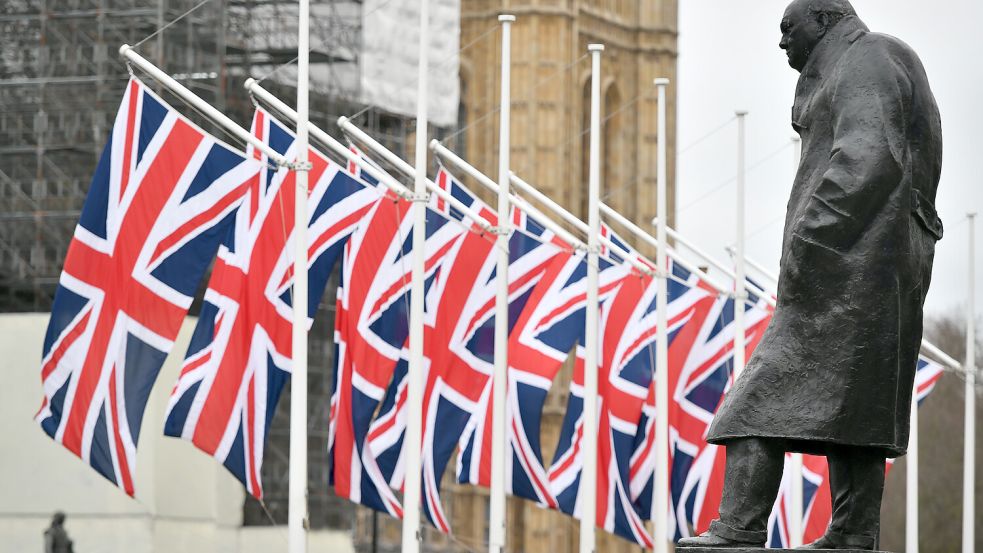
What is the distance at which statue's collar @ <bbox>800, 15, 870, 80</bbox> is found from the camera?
8.48 metres

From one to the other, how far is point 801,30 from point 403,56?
34.5 metres

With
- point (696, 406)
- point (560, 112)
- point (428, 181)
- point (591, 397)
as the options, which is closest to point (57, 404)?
point (428, 181)

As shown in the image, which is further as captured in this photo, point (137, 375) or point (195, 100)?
point (195, 100)

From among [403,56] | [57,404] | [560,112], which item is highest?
[560,112]

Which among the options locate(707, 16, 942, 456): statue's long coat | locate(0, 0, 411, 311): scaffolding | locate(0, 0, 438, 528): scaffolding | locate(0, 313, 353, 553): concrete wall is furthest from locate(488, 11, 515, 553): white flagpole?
locate(707, 16, 942, 456): statue's long coat

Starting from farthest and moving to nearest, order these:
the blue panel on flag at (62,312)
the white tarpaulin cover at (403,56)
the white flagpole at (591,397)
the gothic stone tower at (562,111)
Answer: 1. the gothic stone tower at (562,111)
2. the white tarpaulin cover at (403,56)
3. the white flagpole at (591,397)
4. the blue panel on flag at (62,312)

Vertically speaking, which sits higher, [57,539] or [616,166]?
[616,166]

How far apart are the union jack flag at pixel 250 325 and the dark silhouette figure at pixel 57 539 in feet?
33.1

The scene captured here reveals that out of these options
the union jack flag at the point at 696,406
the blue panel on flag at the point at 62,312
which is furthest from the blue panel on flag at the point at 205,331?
the union jack flag at the point at 696,406

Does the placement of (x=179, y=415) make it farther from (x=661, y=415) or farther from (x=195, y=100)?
(x=661, y=415)

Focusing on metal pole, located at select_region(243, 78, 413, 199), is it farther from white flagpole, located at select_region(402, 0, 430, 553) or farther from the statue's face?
the statue's face

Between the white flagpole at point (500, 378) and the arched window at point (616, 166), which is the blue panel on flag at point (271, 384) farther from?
the arched window at point (616, 166)

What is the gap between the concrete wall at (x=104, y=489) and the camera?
32750mm

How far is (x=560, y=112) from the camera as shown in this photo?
199ft
